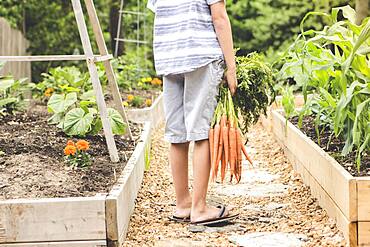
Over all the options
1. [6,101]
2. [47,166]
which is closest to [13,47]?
[6,101]

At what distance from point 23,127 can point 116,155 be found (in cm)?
126

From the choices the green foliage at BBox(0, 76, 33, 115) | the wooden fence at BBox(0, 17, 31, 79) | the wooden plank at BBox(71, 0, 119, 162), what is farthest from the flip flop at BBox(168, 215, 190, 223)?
the wooden fence at BBox(0, 17, 31, 79)

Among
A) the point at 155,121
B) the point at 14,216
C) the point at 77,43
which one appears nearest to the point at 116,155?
the point at 14,216

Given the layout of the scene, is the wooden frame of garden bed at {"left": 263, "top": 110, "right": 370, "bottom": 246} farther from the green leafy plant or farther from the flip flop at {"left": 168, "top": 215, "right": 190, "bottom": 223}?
the green leafy plant

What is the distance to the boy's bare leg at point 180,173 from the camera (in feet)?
14.4

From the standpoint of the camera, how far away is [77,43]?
13.2m

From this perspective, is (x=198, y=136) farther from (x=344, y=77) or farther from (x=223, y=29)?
(x=344, y=77)

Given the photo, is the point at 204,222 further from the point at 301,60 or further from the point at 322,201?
the point at 301,60

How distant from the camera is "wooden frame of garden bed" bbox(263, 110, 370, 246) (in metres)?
3.61

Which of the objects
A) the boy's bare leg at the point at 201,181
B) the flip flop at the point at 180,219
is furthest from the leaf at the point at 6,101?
the boy's bare leg at the point at 201,181

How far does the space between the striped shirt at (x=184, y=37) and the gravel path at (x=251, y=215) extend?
0.87 meters

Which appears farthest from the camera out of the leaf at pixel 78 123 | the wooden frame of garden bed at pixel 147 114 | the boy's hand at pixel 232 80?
the wooden frame of garden bed at pixel 147 114

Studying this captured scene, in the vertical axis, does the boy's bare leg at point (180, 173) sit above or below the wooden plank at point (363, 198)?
below

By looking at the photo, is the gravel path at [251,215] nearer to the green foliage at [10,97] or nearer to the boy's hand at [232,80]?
the boy's hand at [232,80]
